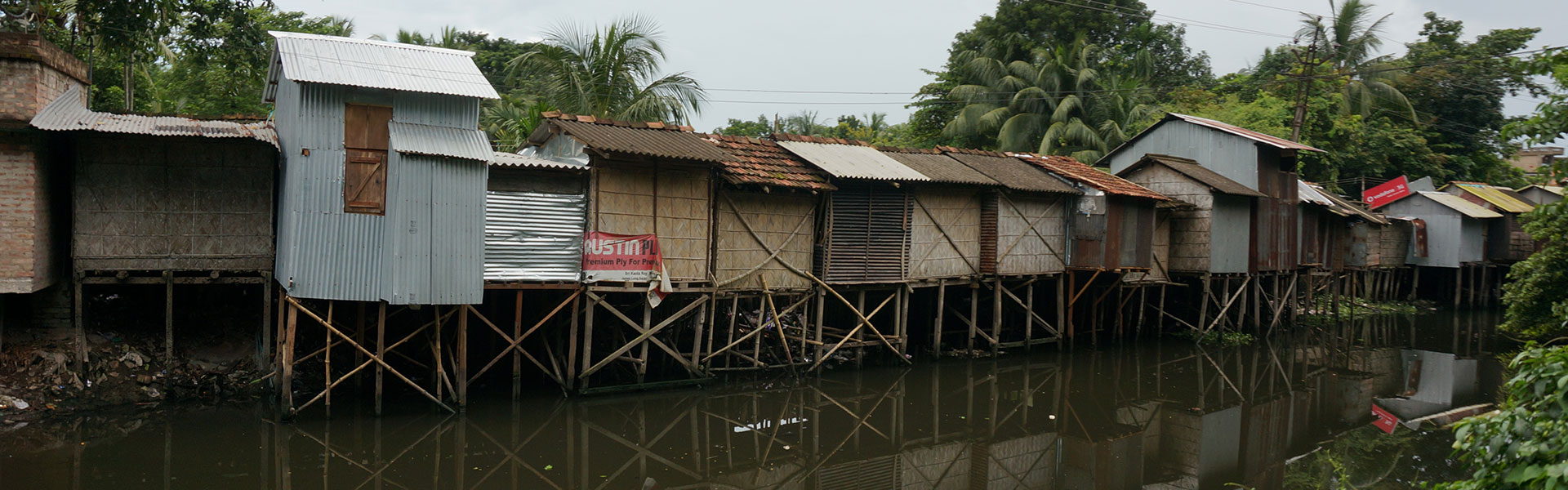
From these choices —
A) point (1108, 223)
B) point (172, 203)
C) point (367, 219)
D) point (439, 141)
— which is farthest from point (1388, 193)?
point (172, 203)

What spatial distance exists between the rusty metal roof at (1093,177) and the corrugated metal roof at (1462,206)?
53.8ft

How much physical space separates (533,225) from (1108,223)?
12557 mm

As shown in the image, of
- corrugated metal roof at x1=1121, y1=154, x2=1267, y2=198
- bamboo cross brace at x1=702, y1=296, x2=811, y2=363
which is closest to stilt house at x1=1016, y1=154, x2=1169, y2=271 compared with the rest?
corrugated metal roof at x1=1121, y1=154, x2=1267, y2=198

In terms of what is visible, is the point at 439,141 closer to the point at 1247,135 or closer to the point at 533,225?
the point at 533,225

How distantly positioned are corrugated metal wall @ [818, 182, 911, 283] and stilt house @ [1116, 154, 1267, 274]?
29.2ft

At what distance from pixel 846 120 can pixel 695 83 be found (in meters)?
27.1

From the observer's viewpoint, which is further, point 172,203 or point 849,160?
point 849,160

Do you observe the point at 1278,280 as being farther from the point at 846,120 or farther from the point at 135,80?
the point at 135,80

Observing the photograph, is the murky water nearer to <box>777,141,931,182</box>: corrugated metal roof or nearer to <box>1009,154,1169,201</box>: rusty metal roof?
<box>777,141,931,182</box>: corrugated metal roof

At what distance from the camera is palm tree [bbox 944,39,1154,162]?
30797 mm

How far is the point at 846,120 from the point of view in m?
48.2

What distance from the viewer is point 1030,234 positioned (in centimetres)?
1989

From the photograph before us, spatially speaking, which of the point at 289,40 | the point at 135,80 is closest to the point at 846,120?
the point at 135,80

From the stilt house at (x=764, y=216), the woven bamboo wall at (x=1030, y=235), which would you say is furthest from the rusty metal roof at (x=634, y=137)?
the woven bamboo wall at (x=1030, y=235)
